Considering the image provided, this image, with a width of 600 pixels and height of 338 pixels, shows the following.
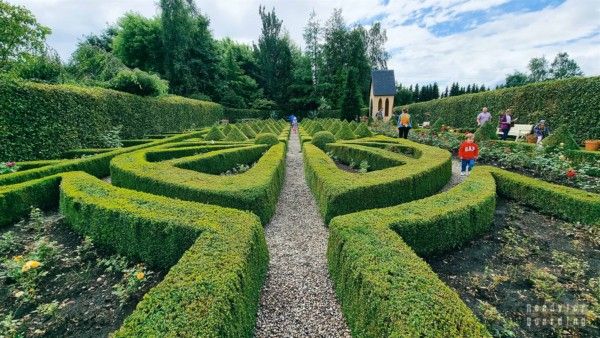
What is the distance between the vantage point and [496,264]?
4.21 m

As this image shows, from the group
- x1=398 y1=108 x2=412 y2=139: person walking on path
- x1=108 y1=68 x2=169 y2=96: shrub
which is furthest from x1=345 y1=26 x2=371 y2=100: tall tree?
x1=108 y1=68 x2=169 y2=96: shrub

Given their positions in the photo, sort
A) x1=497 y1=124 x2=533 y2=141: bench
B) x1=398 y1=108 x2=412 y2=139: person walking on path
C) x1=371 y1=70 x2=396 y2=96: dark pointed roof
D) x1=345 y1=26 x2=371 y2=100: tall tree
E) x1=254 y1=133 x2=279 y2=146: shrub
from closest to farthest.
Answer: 1. x1=254 y1=133 x2=279 y2=146: shrub
2. x1=497 y1=124 x2=533 y2=141: bench
3. x1=398 y1=108 x2=412 y2=139: person walking on path
4. x1=371 y1=70 x2=396 y2=96: dark pointed roof
5. x1=345 y1=26 x2=371 y2=100: tall tree

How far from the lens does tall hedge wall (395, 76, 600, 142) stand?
11977 mm

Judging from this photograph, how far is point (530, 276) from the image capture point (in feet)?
12.6

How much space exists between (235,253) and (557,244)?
5208 millimetres

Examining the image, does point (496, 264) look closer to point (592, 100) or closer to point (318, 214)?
point (318, 214)

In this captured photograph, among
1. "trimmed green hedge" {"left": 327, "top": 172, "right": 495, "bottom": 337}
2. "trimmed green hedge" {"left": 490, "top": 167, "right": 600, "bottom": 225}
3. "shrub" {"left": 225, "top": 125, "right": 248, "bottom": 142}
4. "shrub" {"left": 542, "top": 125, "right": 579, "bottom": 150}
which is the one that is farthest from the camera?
"shrub" {"left": 225, "top": 125, "right": 248, "bottom": 142}

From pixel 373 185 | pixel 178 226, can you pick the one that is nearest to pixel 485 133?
pixel 373 185

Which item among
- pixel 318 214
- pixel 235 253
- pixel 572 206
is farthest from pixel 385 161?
pixel 235 253

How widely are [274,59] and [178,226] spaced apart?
167 feet

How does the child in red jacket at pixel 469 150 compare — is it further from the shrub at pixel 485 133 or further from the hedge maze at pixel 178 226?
the hedge maze at pixel 178 226

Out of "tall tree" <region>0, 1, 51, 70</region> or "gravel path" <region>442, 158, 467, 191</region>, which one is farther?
"tall tree" <region>0, 1, 51, 70</region>

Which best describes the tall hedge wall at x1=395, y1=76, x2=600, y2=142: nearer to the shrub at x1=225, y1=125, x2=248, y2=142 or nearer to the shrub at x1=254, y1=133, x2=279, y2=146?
the shrub at x1=254, y1=133, x2=279, y2=146

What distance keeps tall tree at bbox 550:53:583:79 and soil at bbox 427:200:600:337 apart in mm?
94736
